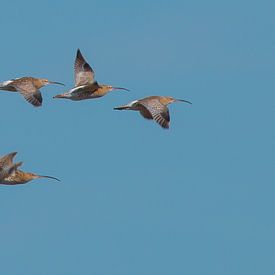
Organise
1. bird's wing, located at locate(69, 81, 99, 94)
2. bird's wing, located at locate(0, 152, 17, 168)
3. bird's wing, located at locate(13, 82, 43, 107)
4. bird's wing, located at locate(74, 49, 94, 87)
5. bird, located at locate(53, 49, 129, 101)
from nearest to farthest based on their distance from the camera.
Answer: bird's wing, located at locate(0, 152, 17, 168), bird's wing, located at locate(13, 82, 43, 107), bird, located at locate(53, 49, 129, 101), bird's wing, located at locate(69, 81, 99, 94), bird's wing, located at locate(74, 49, 94, 87)

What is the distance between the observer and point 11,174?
2395 inches

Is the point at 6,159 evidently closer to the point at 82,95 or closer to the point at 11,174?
the point at 11,174

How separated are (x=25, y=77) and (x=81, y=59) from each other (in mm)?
4223

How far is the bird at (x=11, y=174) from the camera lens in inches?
2327

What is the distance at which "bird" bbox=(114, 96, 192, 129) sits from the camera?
210ft

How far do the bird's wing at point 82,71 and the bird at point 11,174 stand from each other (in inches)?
216

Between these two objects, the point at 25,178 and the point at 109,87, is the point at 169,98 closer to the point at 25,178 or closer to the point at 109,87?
the point at 109,87

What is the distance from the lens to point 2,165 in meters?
59.2

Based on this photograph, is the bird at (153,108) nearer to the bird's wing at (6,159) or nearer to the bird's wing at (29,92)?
the bird's wing at (29,92)

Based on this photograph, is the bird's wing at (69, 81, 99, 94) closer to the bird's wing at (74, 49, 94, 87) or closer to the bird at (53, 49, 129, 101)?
the bird at (53, 49, 129, 101)

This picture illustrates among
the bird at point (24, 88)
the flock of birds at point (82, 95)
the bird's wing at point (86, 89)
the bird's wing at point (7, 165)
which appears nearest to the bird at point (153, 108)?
the flock of birds at point (82, 95)

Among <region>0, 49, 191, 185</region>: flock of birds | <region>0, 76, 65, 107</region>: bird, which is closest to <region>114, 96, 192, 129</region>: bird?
<region>0, 49, 191, 185</region>: flock of birds

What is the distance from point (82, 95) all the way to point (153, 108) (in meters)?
2.80

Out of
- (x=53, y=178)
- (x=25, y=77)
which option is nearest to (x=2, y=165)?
(x=53, y=178)
